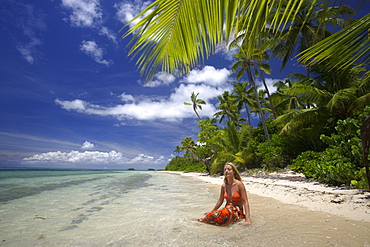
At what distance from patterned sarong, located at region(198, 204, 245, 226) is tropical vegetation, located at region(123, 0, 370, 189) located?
7.66 feet

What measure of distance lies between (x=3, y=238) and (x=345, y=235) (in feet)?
16.1

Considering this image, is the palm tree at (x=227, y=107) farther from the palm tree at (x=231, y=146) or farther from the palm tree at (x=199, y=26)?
the palm tree at (x=199, y=26)

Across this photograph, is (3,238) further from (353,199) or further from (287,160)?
(287,160)

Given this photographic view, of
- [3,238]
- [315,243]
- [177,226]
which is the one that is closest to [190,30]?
[315,243]

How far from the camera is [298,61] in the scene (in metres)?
2.04

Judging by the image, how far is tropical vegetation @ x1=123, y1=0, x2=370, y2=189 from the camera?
152cm

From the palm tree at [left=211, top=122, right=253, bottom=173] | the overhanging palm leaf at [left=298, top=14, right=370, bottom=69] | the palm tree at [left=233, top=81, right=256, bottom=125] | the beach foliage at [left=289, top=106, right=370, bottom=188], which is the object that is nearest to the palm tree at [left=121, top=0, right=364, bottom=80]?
the overhanging palm leaf at [left=298, top=14, right=370, bottom=69]

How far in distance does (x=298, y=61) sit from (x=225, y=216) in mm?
2414

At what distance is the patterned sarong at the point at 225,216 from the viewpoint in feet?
10.4

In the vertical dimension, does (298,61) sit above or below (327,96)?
below

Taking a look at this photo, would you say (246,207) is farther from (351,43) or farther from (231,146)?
(231,146)

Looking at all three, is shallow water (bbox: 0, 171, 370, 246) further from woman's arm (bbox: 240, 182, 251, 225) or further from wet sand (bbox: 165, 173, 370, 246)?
woman's arm (bbox: 240, 182, 251, 225)

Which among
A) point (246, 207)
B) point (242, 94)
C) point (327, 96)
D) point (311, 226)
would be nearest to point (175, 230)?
point (246, 207)

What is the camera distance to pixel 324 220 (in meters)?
3.37
